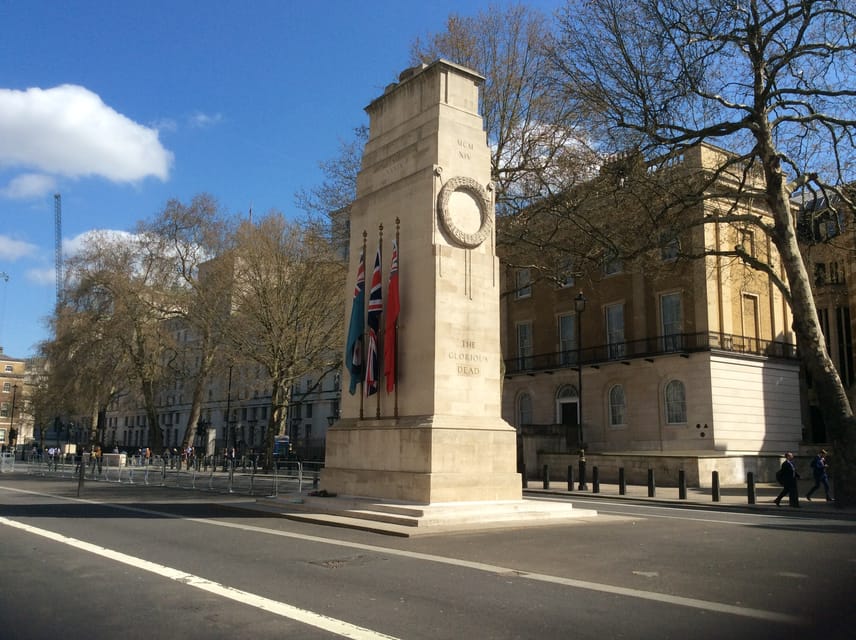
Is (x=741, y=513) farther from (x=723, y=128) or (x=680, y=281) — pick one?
(x=680, y=281)

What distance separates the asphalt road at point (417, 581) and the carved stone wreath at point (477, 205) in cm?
638

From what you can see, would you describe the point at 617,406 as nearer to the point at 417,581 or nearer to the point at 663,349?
the point at 663,349

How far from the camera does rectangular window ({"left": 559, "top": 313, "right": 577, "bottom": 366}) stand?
40375 mm

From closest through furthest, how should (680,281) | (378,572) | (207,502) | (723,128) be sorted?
(378,572), (207,502), (723,128), (680,281)

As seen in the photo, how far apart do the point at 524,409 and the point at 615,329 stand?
25.6ft

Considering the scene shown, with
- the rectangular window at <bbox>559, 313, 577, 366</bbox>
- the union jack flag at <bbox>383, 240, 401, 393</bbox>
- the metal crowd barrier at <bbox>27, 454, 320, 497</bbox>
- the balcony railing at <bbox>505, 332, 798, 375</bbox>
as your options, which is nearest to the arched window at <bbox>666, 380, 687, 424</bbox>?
the balcony railing at <bbox>505, 332, 798, 375</bbox>

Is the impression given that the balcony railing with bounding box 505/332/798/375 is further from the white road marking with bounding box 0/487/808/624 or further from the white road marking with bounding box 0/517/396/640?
the white road marking with bounding box 0/517/396/640

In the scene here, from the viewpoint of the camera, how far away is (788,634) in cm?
535

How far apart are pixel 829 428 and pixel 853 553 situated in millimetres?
11342

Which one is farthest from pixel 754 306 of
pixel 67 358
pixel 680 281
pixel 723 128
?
pixel 67 358

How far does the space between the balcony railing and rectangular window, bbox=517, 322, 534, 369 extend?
25.2 inches

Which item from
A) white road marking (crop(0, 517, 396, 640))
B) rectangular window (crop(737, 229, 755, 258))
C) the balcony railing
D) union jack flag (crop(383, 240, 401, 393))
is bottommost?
white road marking (crop(0, 517, 396, 640))

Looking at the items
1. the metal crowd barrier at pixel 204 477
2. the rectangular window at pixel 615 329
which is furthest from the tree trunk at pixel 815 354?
the rectangular window at pixel 615 329

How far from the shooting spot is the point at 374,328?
627 inches
